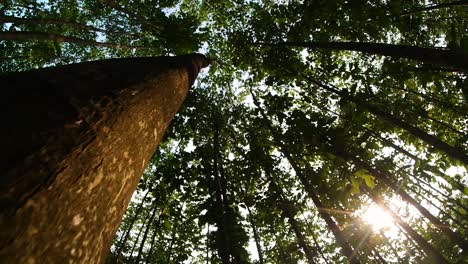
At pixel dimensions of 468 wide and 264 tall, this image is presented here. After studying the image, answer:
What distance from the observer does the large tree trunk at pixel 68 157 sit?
0.83m

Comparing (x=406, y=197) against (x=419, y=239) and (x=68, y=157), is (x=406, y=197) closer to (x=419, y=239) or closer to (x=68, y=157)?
(x=419, y=239)

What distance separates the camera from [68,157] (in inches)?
41.5

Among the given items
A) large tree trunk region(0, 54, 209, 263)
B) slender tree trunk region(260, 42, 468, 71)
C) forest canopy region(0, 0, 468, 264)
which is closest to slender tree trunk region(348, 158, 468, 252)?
forest canopy region(0, 0, 468, 264)

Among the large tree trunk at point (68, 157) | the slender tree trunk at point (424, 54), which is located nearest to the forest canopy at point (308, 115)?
the slender tree trunk at point (424, 54)

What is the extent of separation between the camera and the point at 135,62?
2332mm

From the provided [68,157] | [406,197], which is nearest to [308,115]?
[406,197]

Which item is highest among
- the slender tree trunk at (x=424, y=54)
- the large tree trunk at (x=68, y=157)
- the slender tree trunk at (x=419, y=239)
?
the slender tree trunk at (x=419, y=239)

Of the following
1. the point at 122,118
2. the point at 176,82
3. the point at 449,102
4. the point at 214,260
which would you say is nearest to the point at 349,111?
the point at 176,82

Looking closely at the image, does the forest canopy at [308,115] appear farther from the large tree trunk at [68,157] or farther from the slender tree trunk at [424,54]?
the large tree trunk at [68,157]

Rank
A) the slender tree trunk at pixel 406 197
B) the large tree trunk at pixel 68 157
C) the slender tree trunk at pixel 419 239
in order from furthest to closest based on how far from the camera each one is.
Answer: the slender tree trunk at pixel 419 239, the slender tree trunk at pixel 406 197, the large tree trunk at pixel 68 157

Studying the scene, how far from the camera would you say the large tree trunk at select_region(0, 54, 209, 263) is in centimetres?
83

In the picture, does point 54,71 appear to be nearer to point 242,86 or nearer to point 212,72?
point 212,72

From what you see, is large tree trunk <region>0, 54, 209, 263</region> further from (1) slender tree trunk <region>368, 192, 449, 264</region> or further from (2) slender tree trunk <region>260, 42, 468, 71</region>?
(1) slender tree trunk <region>368, 192, 449, 264</region>

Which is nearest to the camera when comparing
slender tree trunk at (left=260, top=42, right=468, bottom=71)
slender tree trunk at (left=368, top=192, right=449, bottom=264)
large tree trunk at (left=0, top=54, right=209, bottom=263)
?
large tree trunk at (left=0, top=54, right=209, bottom=263)
